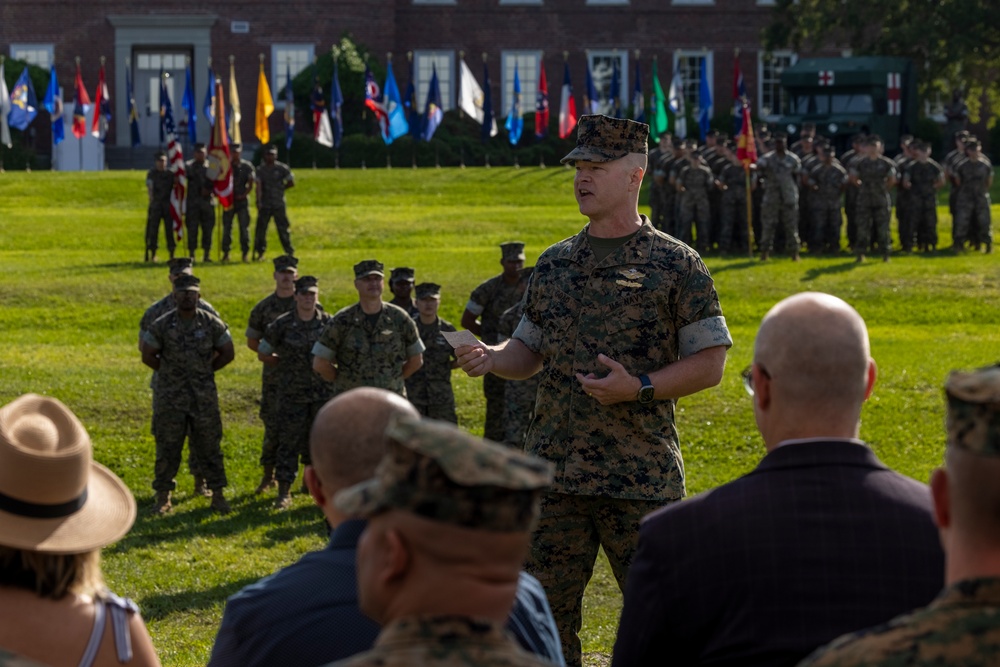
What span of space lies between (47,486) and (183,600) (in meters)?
7.01

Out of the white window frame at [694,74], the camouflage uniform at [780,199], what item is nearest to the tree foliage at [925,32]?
the white window frame at [694,74]

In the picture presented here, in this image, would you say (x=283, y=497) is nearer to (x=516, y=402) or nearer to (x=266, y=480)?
(x=266, y=480)

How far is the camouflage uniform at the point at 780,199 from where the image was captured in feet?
86.3

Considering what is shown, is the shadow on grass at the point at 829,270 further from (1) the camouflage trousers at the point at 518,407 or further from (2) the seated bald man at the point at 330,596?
(2) the seated bald man at the point at 330,596

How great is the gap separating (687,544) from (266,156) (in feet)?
78.4

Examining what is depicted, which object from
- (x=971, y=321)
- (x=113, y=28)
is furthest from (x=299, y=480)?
(x=113, y=28)

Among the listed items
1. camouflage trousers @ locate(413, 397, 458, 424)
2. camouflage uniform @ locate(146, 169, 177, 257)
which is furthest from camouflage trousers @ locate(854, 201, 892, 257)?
camouflage trousers @ locate(413, 397, 458, 424)

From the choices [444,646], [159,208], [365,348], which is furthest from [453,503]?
[159,208]

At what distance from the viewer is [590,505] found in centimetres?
631

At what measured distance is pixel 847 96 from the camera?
40312mm

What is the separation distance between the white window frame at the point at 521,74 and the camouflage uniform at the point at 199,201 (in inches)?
987

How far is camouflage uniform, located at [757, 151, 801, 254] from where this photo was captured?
2631 cm

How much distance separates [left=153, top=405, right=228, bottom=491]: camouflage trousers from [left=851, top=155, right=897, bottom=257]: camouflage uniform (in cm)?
1577

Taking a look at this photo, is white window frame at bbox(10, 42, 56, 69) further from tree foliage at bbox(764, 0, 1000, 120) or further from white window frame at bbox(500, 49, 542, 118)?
tree foliage at bbox(764, 0, 1000, 120)
